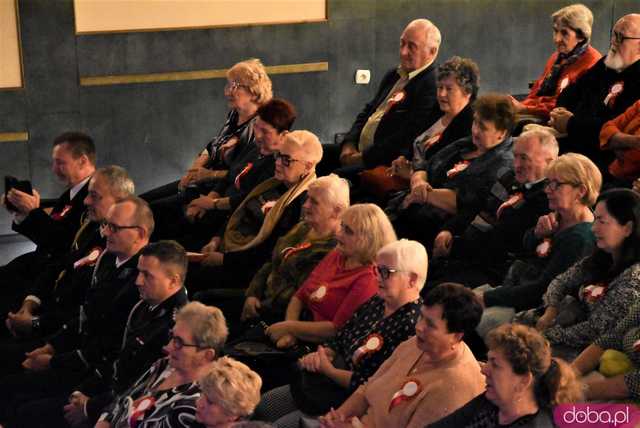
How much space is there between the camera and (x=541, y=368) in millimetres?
2932

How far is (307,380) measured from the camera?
371 centimetres

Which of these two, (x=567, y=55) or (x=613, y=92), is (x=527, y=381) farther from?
(x=567, y=55)

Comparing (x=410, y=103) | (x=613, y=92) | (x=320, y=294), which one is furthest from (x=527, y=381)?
(x=410, y=103)

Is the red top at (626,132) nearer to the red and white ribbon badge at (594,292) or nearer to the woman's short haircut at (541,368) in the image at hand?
the red and white ribbon badge at (594,292)

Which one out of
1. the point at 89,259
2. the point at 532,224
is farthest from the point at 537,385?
the point at 89,259

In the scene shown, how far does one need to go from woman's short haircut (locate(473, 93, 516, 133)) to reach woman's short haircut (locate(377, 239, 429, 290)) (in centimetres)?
110

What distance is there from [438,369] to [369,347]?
395 mm

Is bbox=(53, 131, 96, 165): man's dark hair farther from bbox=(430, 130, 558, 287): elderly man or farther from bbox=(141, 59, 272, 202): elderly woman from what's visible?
bbox=(430, 130, 558, 287): elderly man

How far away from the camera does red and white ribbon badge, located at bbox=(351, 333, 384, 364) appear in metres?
3.59

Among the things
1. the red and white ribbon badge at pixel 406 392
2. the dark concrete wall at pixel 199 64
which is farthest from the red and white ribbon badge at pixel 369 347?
the dark concrete wall at pixel 199 64

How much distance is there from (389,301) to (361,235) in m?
0.34

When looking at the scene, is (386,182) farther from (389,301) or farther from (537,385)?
(537,385)

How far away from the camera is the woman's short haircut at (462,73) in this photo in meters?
4.92

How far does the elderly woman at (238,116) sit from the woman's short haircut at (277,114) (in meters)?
0.44
